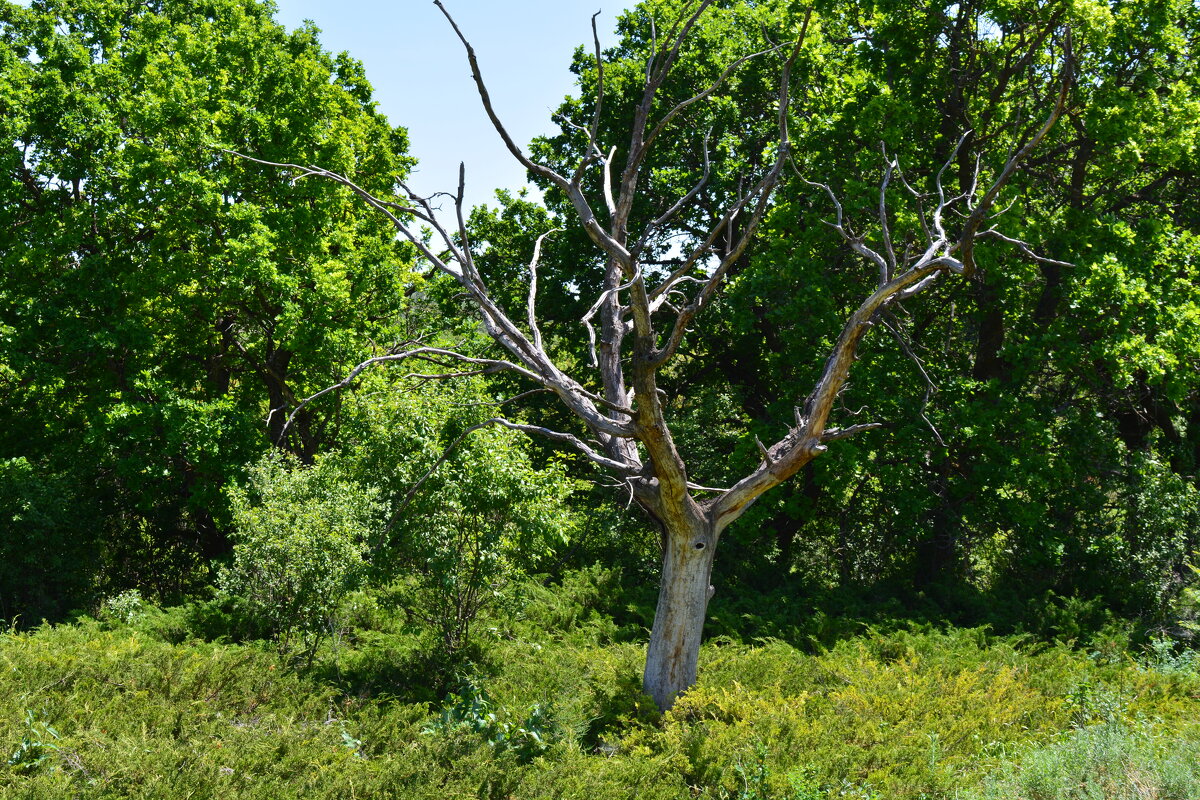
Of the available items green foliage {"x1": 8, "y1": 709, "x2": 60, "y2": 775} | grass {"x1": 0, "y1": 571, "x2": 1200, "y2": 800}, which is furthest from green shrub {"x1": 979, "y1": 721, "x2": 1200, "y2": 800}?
green foliage {"x1": 8, "y1": 709, "x2": 60, "y2": 775}

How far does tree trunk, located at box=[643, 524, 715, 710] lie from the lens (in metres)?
8.38

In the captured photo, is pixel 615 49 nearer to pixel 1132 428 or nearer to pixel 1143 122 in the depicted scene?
pixel 1143 122

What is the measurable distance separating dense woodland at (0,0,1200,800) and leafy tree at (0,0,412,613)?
8 centimetres

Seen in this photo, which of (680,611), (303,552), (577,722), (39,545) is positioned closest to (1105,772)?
(680,611)

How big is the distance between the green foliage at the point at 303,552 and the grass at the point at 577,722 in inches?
18.7

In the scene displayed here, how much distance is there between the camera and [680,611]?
8422 mm

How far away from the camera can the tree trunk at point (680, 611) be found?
27.5ft

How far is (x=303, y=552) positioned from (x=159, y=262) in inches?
293

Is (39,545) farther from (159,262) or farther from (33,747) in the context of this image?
(33,747)

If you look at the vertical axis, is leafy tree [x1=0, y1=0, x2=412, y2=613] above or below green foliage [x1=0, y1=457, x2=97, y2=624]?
above

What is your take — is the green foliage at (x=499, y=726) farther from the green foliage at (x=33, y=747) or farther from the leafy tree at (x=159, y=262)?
the leafy tree at (x=159, y=262)

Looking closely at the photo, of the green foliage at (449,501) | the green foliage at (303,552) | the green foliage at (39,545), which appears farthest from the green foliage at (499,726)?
the green foliage at (39,545)

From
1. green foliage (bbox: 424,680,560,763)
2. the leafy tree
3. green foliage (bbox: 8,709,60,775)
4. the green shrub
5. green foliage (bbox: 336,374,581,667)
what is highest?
the leafy tree

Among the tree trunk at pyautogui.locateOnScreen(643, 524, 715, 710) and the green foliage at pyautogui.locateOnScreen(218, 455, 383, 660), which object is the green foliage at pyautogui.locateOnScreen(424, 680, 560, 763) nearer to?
the tree trunk at pyautogui.locateOnScreen(643, 524, 715, 710)
